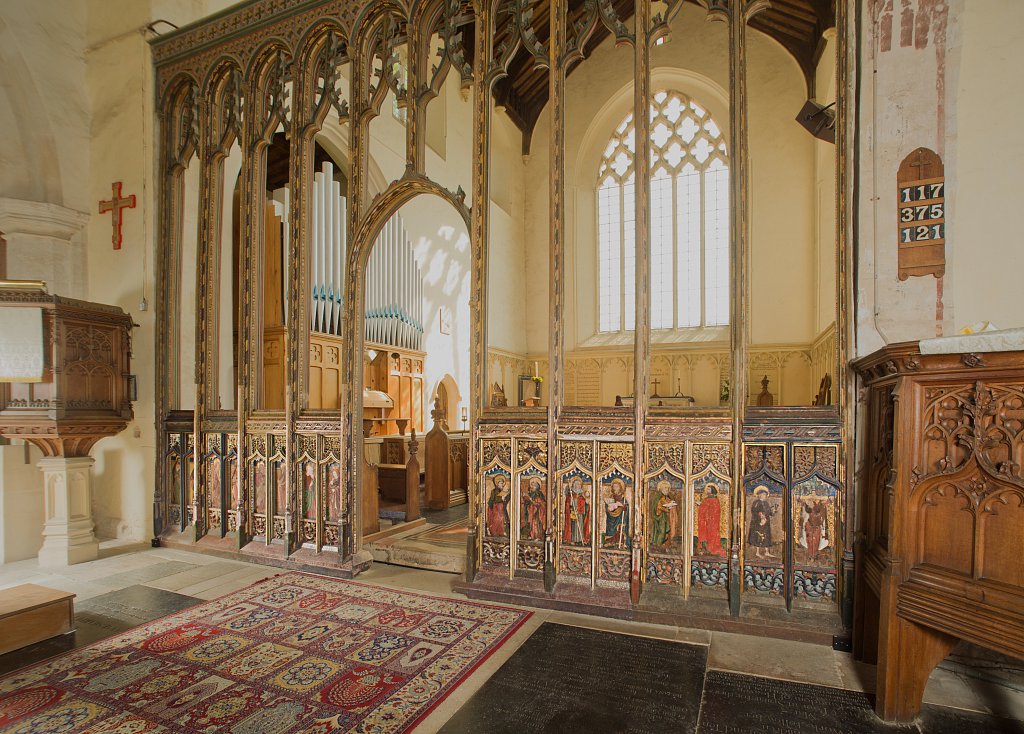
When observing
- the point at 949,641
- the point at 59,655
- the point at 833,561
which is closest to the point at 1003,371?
the point at 949,641

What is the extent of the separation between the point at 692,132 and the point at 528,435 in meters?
8.58

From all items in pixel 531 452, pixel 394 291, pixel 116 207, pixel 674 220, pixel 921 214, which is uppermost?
pixel 674 220

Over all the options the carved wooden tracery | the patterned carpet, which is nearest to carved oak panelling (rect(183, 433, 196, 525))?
the carved wooden tracery

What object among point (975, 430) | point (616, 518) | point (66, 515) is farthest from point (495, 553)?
point (66, 515)

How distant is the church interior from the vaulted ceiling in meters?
3.58

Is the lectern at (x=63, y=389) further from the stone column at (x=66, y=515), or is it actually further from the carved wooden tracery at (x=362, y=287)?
the carved wooden tracery at (x=362, y=287)

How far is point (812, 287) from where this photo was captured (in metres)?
9.12

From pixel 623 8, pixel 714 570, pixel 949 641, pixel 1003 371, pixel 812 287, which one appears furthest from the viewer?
pixel 623 8

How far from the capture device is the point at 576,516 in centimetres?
375

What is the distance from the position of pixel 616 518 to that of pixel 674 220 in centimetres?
777

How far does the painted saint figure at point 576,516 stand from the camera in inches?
147

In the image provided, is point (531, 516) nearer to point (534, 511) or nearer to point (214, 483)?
point (534, 511)

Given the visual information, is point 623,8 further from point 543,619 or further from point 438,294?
point 543,619

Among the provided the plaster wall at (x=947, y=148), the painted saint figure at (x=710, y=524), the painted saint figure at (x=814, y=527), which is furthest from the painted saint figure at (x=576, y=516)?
the plaster wall at (x=947, y=148)
